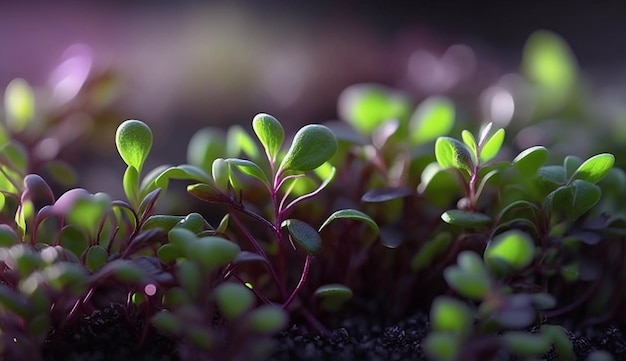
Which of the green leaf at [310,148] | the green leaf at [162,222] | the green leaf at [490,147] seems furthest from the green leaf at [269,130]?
the green leaf at [490,147]

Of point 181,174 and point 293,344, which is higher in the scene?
point 181,174

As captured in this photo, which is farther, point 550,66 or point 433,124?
point 550,66

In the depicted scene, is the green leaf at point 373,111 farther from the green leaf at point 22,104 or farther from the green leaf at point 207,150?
the green leaf at point 22,104

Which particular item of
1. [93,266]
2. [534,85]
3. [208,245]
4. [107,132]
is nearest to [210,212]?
[107,132]

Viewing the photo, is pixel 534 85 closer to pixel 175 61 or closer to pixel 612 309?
pixel 612 309

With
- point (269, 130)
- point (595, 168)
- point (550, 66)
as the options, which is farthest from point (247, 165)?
point (550, 66)

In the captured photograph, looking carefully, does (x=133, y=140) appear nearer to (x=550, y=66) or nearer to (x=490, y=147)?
(x=490, y=147)

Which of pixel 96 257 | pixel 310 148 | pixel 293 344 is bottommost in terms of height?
pixel 293 344
